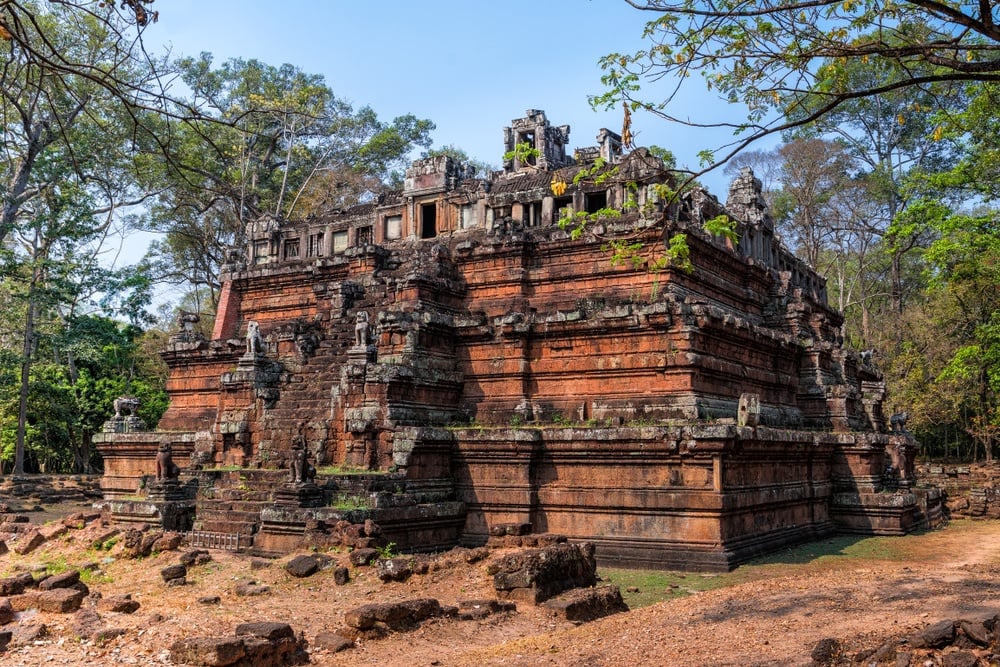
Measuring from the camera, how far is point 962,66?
8.41m

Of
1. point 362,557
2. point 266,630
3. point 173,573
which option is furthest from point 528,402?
point 266,630

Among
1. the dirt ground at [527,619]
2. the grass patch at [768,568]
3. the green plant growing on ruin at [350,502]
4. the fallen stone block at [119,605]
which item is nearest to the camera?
the dirt ground at [527,619]

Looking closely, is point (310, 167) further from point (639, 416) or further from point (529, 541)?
point (529, 541)

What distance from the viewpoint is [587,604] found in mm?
11500

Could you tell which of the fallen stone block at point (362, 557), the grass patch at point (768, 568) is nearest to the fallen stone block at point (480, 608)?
the fallen stone block at point (362, 557)

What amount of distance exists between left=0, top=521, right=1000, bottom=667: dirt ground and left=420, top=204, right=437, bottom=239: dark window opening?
47.1 feet

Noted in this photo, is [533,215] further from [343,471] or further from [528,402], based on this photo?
[343,471]

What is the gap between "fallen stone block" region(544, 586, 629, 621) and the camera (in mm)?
11219

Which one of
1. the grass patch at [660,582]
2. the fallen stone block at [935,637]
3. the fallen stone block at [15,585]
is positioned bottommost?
the grass patch at [660,582]

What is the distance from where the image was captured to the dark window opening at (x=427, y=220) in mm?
26438

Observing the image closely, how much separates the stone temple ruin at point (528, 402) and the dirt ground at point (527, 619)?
2.67 meters

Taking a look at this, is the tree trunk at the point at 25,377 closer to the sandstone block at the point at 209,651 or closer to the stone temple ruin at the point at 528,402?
the stone temple ruin at the point at 528,402

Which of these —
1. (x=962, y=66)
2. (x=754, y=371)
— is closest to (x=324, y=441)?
(x=754, y=371)

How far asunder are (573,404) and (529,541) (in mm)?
5479
